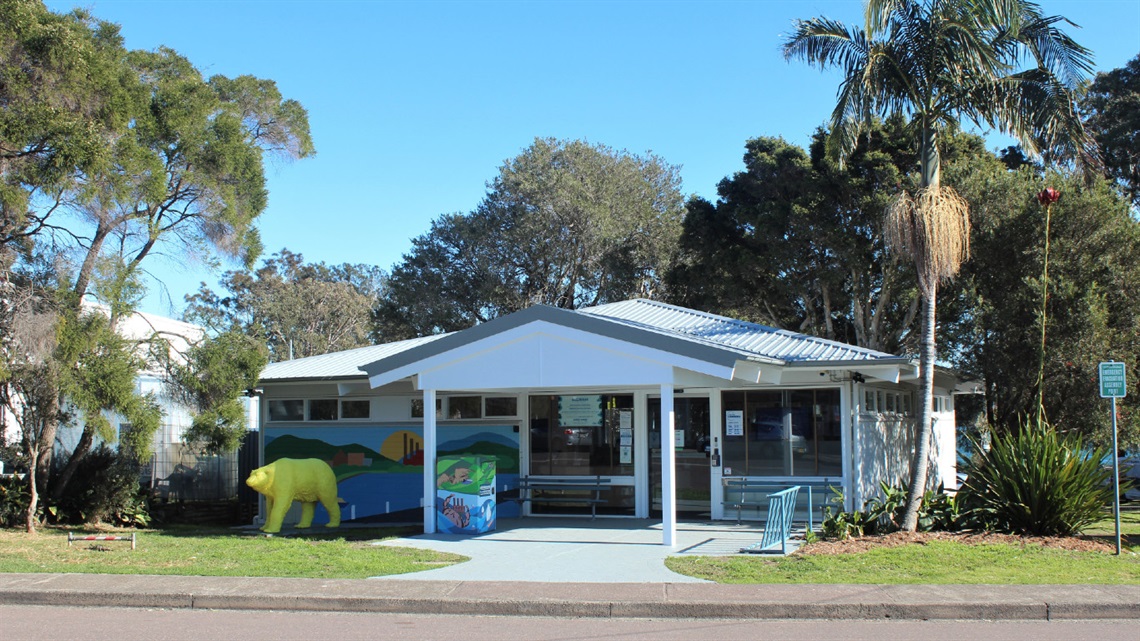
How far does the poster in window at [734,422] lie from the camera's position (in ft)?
51.8

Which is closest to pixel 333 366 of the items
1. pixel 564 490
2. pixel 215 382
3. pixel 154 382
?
pixel 215 382

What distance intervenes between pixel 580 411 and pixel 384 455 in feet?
12.8

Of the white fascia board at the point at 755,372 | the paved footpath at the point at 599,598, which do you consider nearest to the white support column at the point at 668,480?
the white fascia board at the point at 755,372

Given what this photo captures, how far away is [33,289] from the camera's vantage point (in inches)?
597

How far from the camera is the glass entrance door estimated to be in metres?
16.1

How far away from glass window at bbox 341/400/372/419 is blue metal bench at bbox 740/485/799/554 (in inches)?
332

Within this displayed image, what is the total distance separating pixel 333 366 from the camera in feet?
60.6

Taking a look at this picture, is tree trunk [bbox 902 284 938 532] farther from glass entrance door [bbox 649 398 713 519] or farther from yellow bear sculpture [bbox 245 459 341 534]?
yellow bear sculpture [bbox 245 459 341 534]

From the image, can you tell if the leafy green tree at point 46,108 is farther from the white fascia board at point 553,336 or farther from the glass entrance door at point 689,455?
the glass entrance door at point 689,455

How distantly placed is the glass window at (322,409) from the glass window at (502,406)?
3.09 metres

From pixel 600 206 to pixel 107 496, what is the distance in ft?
72.7

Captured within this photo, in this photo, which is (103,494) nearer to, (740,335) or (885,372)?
(740,335)

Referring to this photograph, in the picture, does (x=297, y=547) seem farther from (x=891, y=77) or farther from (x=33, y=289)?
(x=891, y=77)

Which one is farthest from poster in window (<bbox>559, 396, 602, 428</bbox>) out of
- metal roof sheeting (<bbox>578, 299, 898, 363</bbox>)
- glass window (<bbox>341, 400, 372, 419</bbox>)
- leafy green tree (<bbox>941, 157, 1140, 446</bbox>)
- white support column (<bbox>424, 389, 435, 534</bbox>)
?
leafy green tree (<bbox>941, 157, 1140, 446</bbox>)
